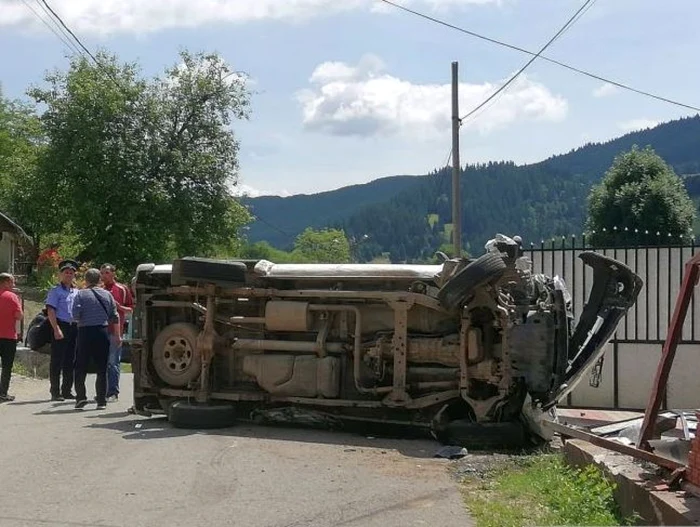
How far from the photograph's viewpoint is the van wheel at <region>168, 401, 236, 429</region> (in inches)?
386

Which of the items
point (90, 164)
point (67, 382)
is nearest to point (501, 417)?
point (67, 382)

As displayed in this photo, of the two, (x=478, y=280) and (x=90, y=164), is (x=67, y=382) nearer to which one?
(x=478, y=280)

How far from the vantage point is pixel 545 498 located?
665 centimetres

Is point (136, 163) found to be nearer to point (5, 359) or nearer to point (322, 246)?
point (5, 359)

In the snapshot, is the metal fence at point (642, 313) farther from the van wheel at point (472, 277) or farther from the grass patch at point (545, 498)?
the grass patch at point (545, 498)

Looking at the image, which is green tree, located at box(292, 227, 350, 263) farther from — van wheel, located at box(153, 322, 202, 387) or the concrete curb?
the concrete curb

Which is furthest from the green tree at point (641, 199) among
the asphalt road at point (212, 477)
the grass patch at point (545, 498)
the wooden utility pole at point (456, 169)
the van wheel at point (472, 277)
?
the grass patch at point (545, 498)

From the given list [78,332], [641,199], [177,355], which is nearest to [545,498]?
[177,355]

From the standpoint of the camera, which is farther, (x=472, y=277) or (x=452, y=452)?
(x=472, y=277)

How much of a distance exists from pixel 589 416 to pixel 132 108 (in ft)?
115

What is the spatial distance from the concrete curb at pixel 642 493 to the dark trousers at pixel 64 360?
7603 mm

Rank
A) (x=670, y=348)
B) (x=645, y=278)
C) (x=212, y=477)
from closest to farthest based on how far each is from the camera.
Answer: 1. (x=670, y=348)
2. (x=212, y=477)
3. (x=645, y=278)

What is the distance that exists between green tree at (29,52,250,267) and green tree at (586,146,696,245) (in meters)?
18.0

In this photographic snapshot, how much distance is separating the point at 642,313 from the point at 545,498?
21.9ft
